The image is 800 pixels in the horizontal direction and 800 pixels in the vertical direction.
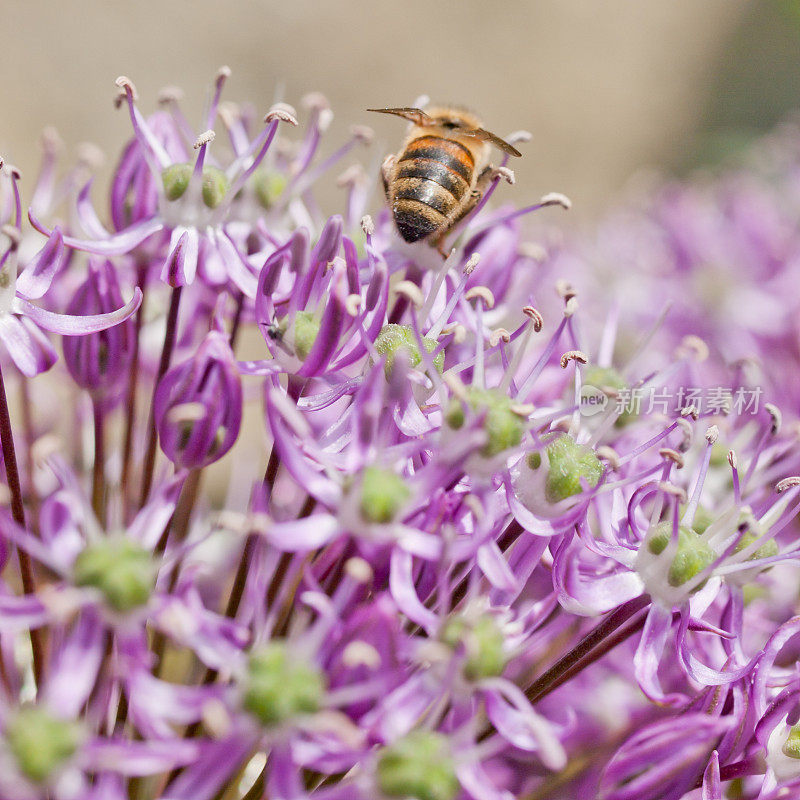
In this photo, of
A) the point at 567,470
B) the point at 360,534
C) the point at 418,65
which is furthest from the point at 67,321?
the point at 418,65

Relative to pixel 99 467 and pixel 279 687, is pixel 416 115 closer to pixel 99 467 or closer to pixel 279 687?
pixel 99 467

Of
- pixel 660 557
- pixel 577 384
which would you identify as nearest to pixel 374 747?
pixel 660 557

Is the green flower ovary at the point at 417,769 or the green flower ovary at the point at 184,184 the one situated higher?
the green flower ovary at the point at 184,184

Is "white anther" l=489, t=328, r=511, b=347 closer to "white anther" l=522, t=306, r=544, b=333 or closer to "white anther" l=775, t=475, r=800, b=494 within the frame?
"white anther" l=522, t=306, r=544, b=333

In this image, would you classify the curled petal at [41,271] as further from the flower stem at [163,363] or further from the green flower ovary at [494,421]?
the green flower ovary at [494,421]

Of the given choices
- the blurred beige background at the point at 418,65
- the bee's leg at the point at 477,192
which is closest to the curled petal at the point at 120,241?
the bee's leg at the point at 477,192

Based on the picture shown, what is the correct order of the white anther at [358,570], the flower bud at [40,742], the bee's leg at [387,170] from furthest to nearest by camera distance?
the bee's leg at [387,170] → the white anther at [358,570] → the flower bud at [40,742]
